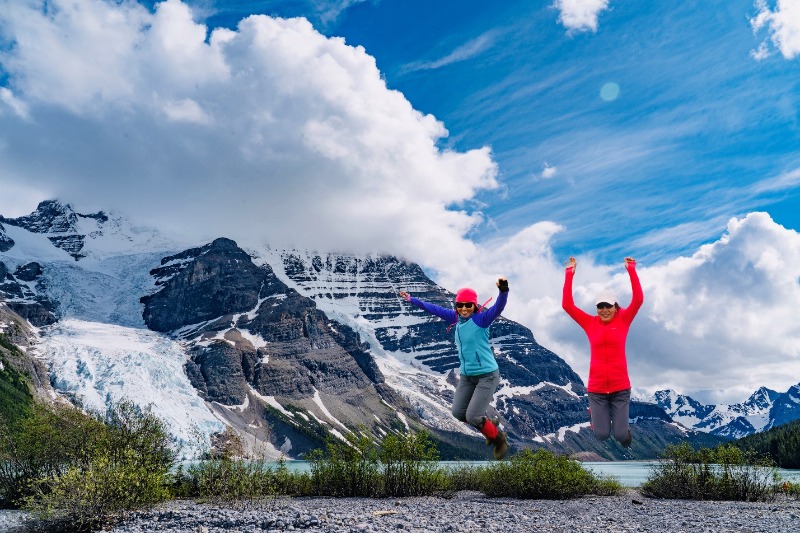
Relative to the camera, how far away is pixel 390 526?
59.2 ft

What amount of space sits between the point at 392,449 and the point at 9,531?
56.3 feet

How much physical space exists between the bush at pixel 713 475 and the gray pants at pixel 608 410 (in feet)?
80.4

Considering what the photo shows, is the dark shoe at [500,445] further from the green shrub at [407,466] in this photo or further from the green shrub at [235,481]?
the green shrub at [407,466]

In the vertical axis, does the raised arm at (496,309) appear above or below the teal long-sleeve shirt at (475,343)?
above

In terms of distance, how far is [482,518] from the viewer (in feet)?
70.2

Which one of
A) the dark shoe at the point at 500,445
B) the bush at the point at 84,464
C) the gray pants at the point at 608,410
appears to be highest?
the gray pants at the point at 608,410

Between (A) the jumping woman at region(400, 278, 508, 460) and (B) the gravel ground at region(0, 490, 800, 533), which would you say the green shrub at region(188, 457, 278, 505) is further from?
(A) the jumping woman at region(400, 278, 508, 460)

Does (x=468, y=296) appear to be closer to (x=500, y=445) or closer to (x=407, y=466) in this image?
(x=500, y=445)

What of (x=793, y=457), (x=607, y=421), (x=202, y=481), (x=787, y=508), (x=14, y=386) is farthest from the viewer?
(x=14, y=386)

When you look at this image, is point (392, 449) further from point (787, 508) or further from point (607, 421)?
point (607, 421)

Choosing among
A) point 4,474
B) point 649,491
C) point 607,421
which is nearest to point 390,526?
point 607,421

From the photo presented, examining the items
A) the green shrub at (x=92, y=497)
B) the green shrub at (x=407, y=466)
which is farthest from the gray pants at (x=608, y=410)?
the green shrub at (x=407, y=466)

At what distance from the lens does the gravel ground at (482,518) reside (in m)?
18.7

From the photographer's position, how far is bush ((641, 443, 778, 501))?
30812mm
